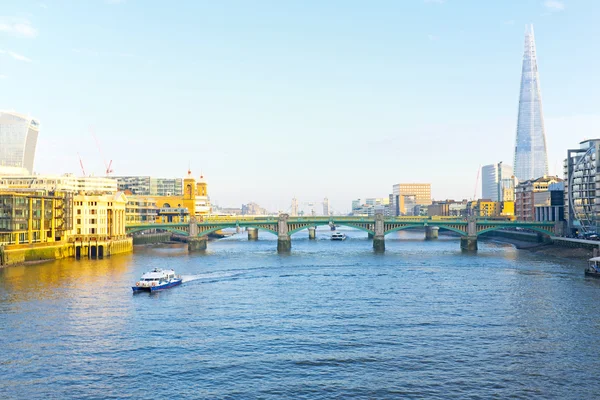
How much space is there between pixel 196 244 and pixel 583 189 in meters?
112

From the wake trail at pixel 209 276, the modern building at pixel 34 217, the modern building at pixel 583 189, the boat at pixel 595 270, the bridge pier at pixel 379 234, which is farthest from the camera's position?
the bridge pier at pixel 379 234

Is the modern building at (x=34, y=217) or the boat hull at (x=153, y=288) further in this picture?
the modern building at (x=34, y=217)

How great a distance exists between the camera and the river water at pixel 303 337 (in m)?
43.0

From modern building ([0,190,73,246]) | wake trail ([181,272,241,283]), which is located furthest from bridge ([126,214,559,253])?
wake trail ([181,272,241,283])

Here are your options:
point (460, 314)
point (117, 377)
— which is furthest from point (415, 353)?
point (117, 377)

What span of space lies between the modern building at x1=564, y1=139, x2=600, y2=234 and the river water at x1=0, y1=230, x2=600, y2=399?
2499 inches

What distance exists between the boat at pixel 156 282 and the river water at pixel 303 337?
77.0 inches

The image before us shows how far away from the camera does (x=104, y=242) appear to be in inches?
5906

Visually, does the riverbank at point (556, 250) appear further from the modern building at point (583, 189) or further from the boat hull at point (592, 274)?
the boat hull at point (592, 274)

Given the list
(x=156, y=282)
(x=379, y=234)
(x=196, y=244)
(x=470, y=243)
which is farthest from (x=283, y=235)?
(x=156, y=282)

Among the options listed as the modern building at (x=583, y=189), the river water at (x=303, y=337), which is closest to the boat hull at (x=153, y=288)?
the river water at (x=303, y=337)

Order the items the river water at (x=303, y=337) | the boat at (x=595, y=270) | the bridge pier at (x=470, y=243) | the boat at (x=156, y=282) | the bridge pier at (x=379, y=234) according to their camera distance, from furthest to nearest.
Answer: the bridge pier at (x=379, y=234) → the bridge pier at (x=470, y=243) → the boat at (x=595, y=270) → the boat at (x=156, y=282) → the river water at (x=303, y=337)

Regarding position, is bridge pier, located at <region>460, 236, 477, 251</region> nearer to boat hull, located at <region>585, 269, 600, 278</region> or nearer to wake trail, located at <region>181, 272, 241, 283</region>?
boat hull, located at <region>585, 269, 600, 278</region>

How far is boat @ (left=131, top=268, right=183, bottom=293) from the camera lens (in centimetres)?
8638
